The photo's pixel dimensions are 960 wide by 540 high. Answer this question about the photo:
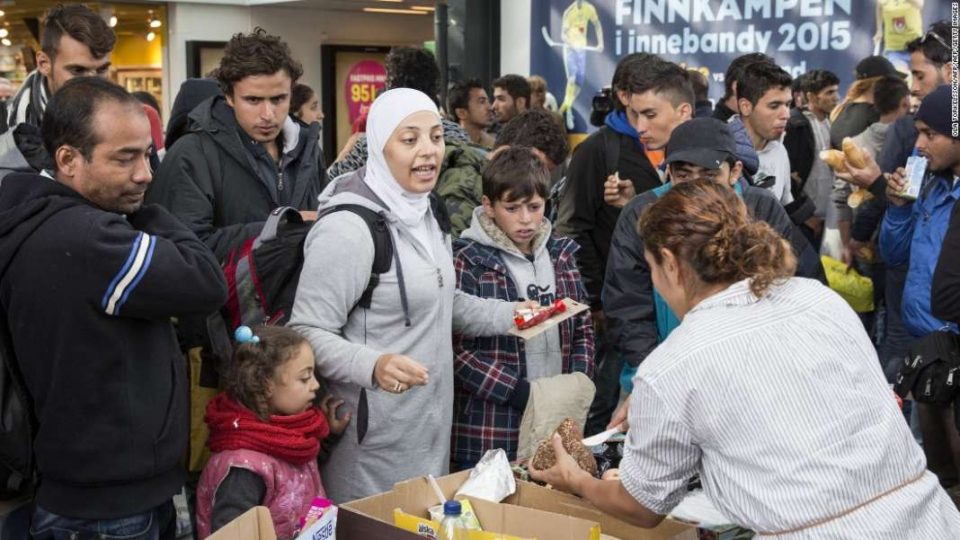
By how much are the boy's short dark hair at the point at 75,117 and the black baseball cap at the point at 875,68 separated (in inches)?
236

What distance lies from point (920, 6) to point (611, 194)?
4.02 metres

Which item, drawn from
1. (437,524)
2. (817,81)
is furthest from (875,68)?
(437,524)

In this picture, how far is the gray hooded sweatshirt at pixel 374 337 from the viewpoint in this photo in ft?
11.1

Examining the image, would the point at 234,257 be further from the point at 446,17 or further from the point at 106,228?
the point at 446,17

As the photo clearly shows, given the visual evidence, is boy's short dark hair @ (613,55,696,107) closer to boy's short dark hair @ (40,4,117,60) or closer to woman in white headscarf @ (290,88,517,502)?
woman in white headscarf @ (290,88,517,502)

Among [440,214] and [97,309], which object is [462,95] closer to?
[440,214]

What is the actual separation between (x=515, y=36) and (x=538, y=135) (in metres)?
5.69

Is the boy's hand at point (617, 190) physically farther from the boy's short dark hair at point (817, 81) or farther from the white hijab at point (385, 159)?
the boy's short dark hair at point (817, 81)

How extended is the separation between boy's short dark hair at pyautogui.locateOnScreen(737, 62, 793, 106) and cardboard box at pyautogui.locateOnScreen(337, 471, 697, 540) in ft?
9.24

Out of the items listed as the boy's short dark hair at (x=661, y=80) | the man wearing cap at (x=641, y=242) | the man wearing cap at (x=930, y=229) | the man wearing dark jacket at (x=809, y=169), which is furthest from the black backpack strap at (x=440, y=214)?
the man wearing dark jacket at (x=809, y=169)

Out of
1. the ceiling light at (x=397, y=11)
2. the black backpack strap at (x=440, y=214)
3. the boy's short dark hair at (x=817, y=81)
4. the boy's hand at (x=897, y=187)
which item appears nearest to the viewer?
the black backpack strap at (x=440, y=214)

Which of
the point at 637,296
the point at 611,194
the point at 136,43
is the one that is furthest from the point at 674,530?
the point at 136,43

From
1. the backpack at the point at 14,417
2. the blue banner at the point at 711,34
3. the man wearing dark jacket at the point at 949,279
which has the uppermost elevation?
the blue banner at the point at 711,34

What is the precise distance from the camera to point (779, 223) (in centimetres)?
405
